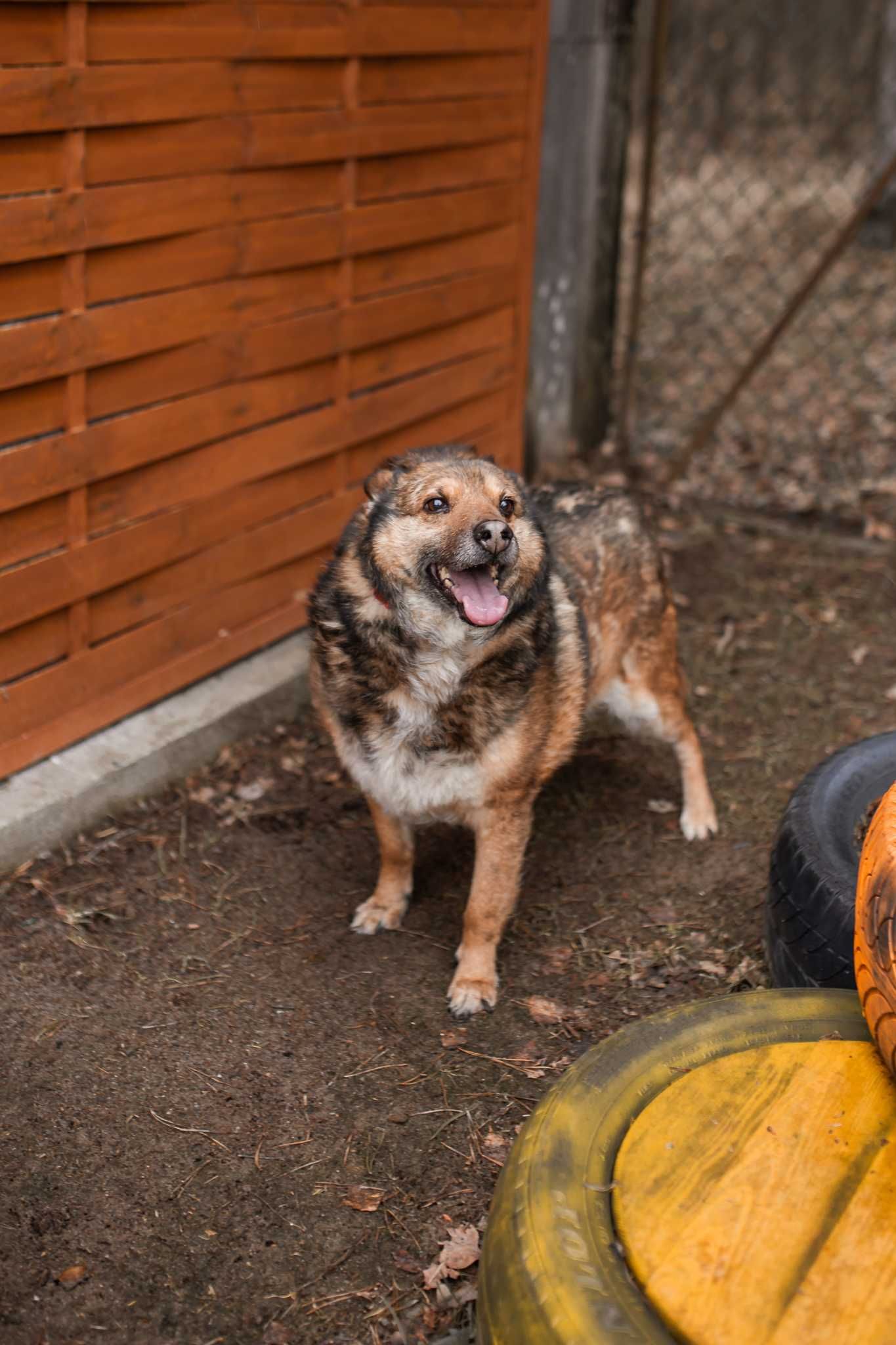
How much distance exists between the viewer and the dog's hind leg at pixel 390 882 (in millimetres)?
3988

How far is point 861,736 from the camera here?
5.21 metres

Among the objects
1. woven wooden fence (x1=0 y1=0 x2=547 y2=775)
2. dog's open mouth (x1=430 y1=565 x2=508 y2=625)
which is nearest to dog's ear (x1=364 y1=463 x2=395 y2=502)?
dog's open mouth (x1=430 y1=565 x2=508 y2=625)

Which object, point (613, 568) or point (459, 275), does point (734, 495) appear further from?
point (613, 568)

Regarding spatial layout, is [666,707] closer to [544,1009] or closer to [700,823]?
[700,823]

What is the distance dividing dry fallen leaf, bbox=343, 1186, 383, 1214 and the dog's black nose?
5.09 ft

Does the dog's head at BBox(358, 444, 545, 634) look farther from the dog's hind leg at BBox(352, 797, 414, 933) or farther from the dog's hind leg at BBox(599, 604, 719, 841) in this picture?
the dog's hind leg at BBox(599, 604, 719, 841)

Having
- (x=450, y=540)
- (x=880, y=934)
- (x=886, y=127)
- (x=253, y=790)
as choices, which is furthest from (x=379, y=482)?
(x=886, y=127)

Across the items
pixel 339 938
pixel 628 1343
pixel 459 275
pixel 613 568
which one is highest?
pixel 459 275

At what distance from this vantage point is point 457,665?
3.48 meters

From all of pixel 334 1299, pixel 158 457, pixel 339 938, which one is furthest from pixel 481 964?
pixel 158 457

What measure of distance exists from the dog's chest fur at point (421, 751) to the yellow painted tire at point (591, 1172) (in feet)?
3.32

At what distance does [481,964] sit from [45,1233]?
138cm

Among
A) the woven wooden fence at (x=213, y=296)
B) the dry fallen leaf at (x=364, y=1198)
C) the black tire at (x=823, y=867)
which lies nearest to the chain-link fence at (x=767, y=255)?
the woven wooden fence at (x=213, y=296)

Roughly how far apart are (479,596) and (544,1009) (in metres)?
1.24
